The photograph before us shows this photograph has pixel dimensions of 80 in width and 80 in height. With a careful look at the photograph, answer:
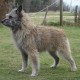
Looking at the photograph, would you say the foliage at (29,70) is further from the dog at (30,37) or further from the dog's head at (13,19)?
the dog's head at (13,19)

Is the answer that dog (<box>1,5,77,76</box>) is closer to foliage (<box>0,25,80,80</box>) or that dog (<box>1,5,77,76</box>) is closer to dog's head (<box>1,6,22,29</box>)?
dog's head (<box>1,6,22,29</box>)

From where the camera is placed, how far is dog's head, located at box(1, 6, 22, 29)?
29.8ft

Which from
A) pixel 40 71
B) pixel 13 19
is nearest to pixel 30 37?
pixel 13 19

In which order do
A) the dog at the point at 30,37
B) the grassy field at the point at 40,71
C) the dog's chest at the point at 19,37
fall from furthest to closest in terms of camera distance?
the dog's chest at the point at 19,37, the dog at the point at 30,37, the grassy field at the point at 40,71

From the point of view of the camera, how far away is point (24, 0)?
3547 cm

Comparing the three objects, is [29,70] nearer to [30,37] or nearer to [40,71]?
[40,71]

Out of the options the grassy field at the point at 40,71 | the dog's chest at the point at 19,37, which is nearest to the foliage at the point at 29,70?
the grassy field at the point at 40,71

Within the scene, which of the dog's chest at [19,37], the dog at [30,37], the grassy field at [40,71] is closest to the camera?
the grassy field at [40,71]

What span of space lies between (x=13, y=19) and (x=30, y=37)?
664mm

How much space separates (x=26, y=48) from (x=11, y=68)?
3.94ft

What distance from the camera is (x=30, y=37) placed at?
9.34 meters

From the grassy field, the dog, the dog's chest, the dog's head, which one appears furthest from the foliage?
the dog's head

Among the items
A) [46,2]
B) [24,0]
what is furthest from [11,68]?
[46,2]

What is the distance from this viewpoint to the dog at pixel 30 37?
9.16 meters
